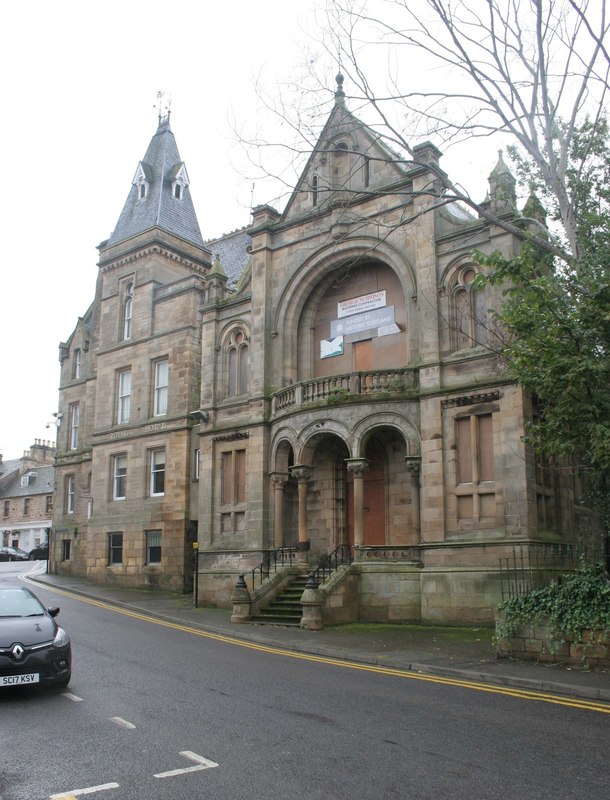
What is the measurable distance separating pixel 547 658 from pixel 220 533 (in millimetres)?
14895

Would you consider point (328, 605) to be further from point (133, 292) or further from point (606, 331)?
point (133, 292)

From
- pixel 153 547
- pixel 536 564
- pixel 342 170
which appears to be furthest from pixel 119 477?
pixel 536 564

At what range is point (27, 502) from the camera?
66688 mm

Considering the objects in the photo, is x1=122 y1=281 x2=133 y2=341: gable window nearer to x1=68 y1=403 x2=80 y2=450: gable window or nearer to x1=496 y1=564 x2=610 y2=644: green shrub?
x1=68 y1=403 x2=80 y2=450: gable window

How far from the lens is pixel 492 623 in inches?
719

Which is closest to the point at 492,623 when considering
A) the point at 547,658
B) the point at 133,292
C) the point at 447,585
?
the point at 447,585

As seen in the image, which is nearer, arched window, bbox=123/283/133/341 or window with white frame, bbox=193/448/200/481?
window with white frame, bbox=193/448/200/481

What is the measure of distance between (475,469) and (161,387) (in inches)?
675

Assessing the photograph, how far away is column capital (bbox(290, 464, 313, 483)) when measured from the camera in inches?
894

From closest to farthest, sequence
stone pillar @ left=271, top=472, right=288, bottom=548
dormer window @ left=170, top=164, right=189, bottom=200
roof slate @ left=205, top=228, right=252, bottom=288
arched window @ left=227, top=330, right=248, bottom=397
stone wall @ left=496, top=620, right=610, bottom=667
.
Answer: stone wall @ left=496, top=620, right=610, bottom=667, stone pillar @ left=271, top=472, right=288, bottom=548, arched window @ left=227, top=330, right=248, bottom=397, roof slate @ left=205, top=228, right=252, bottom=288, dormer window @ left=170, top=164, right=189, bottom=200

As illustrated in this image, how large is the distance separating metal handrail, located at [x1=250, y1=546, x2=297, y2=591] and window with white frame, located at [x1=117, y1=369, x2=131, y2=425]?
12946 mm

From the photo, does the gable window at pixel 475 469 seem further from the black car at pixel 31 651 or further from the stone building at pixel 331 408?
the black car at pixel 31 651

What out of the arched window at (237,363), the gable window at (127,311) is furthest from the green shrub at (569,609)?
the gable window at (127,311)

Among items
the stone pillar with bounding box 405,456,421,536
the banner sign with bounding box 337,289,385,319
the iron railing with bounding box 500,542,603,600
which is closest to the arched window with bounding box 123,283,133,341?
the banner sign with bounding box 337,289,385,319
